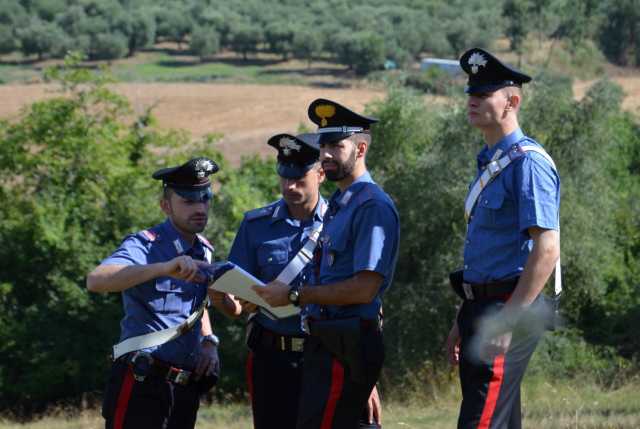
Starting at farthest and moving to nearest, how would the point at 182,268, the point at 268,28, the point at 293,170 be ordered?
the point at 268,28
the point at 293,170
the point at 182,268

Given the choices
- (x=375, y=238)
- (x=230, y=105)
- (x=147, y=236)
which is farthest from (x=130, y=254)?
(x=230, y=105)

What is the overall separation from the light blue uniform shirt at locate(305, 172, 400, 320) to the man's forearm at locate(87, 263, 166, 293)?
2.73 feet

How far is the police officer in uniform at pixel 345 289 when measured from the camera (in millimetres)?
4895

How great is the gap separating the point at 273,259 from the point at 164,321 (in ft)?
2.40

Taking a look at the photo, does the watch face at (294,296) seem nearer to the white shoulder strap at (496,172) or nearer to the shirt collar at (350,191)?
the shirt collar at (350,191)

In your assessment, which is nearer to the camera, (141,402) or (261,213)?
(141,402)

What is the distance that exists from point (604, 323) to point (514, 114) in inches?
650

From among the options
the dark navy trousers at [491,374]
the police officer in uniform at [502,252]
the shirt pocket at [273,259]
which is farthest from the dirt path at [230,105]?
the dark navy trousers at [491,374]

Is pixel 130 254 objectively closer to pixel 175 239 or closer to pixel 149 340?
pixel 175 239

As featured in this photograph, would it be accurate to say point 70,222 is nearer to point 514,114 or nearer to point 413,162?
point 413,162

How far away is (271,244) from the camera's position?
19.4ft

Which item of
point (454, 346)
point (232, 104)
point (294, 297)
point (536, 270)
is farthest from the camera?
point (232, 104)

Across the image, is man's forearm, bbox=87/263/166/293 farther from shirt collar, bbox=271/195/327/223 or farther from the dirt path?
the dirt path

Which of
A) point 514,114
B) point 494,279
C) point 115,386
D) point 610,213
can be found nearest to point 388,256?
point 494,279
